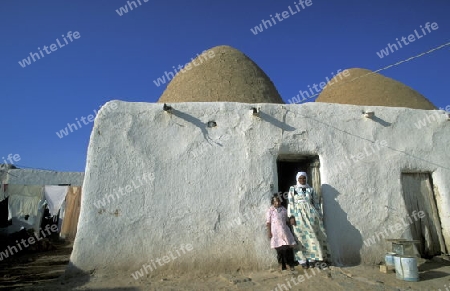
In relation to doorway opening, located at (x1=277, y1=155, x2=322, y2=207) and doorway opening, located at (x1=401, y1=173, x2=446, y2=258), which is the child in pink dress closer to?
doorway opening, located at (x1=277, y1=155, x2=322, y2=207)

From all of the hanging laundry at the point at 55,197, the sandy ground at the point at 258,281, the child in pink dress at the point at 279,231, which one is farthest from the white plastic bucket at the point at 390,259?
the hanging laundry at the point at 55,197

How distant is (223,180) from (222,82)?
5.84 metres

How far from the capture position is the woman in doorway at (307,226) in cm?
477

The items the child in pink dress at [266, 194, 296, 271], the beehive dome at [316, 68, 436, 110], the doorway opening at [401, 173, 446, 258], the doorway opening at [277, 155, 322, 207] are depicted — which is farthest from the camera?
the beehive dome at [316, 68, 436, 110]

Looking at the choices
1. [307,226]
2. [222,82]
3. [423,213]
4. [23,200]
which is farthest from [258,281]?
[23,200]

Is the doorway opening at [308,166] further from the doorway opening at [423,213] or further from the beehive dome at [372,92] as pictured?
the beehive dome at [372,92]

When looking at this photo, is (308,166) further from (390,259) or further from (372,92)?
(372,92)

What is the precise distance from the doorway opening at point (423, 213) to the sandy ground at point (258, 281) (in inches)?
24.2

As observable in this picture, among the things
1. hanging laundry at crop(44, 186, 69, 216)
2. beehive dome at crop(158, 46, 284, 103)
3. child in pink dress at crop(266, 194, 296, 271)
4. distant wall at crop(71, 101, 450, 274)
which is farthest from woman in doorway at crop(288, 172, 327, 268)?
hanging laundry at crop(44, 186, 69, 216)

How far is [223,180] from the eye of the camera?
198 inches

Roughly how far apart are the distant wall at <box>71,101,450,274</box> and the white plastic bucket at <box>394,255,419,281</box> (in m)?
0.76

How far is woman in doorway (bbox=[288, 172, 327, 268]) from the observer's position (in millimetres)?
4770

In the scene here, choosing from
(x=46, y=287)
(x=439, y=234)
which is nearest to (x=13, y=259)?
(x=46, y=287)

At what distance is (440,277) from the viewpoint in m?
4.53
